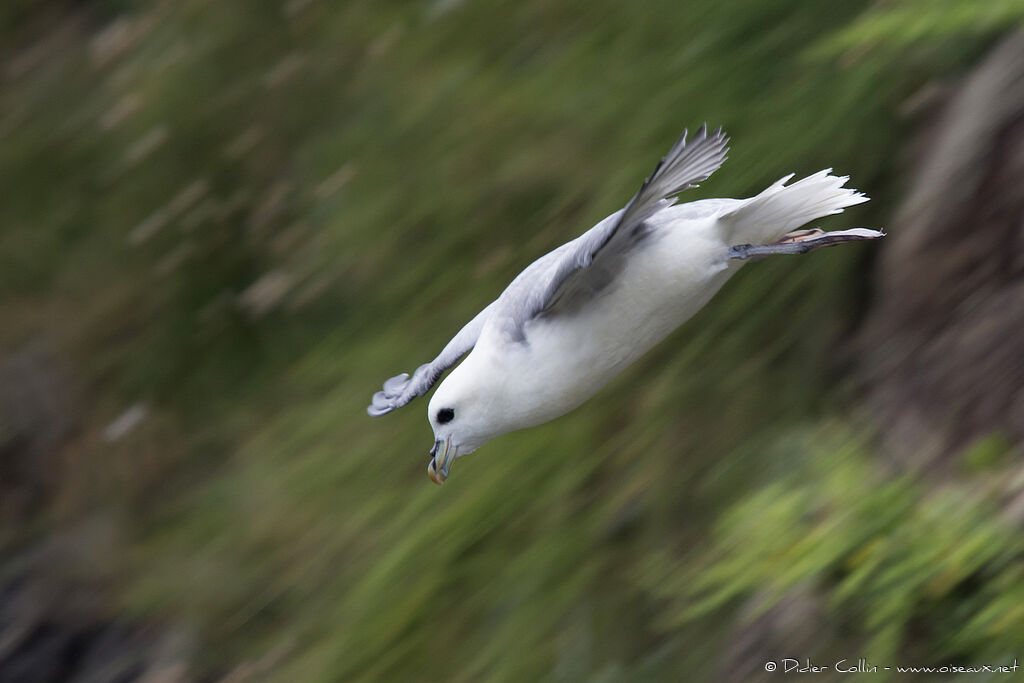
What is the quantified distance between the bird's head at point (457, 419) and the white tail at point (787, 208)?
257 mm

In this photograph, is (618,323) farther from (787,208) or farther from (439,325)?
(439,325)

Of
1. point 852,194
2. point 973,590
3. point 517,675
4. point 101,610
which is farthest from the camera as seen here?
point 101,610

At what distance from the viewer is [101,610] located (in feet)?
8.23

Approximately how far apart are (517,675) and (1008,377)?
0.69 m

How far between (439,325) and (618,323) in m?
0.97

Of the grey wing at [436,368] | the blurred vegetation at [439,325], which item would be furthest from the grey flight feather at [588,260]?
the blurred vegetation at [439,325]

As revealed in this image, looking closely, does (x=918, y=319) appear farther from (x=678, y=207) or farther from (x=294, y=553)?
(x=294, y=553)

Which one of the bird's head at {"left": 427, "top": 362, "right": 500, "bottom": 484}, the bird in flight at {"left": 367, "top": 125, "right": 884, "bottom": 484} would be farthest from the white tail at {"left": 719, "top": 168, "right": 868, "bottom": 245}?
the bird's head at {"left": 427, "top": 362, "right": 500, "bottom": 484}

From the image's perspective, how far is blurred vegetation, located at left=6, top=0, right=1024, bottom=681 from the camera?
150 cm

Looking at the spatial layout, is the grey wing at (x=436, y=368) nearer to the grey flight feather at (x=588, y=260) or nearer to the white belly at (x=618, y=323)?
the grey flight feather at (x=588, y=260)

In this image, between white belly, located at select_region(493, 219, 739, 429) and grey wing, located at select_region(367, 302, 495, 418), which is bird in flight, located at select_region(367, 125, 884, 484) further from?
grey wing, located at select_region(367, 302, 495, 418)

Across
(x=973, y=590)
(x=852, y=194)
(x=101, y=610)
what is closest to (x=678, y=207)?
(x=852, y=194)

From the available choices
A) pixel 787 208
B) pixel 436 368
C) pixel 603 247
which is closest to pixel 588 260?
pixel 603 247

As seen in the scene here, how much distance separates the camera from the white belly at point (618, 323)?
111 cm
